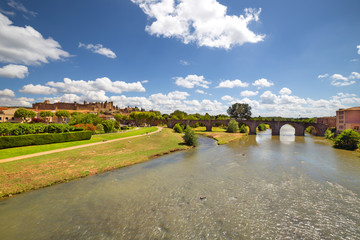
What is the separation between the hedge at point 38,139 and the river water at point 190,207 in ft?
47.7

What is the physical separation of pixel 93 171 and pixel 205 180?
546 inches

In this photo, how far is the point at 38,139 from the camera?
87.0 feet

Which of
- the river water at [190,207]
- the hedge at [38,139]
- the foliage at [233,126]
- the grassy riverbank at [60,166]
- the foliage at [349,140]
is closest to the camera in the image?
the river water at [190,207]

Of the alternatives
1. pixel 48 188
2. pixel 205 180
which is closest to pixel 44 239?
pixel 48 188

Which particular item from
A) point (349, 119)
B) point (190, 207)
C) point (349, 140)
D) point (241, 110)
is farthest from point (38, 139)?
point (241, 110)

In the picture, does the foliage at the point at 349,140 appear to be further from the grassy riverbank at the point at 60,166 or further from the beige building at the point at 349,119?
the grassy riverbank at the point at 60,166

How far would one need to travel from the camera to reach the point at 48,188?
1565cm

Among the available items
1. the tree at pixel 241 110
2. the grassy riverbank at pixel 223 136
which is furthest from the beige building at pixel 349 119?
the tree at pixel 241 110

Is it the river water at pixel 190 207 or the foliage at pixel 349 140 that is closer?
the river water at pixel 190 207

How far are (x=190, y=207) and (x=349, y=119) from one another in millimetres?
61178

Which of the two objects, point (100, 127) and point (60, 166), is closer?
point (60, 166)

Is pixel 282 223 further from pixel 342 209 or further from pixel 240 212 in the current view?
pixel 342 209

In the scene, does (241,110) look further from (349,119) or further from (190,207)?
(190,207)

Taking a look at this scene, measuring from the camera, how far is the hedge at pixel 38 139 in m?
23.1
